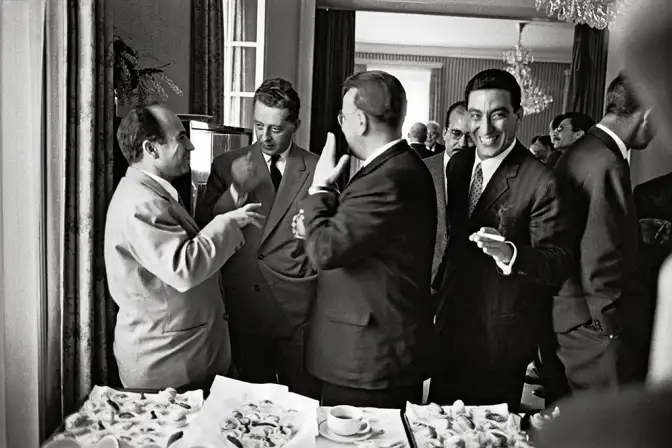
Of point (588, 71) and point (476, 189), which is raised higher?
point (588, 71)

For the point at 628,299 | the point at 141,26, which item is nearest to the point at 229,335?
the point at 141,26

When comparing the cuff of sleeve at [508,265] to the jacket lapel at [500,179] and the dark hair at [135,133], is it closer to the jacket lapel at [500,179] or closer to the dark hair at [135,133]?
the jacket lapel at [500,179]

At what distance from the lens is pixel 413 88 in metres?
2.46

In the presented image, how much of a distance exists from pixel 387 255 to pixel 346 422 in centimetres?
66

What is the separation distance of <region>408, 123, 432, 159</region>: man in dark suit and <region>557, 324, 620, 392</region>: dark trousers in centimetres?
89

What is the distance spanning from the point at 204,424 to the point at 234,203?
889mm

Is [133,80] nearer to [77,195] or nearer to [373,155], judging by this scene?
[77,195]

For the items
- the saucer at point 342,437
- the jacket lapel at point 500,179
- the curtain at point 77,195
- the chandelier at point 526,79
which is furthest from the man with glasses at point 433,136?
the curtain at point 77,195

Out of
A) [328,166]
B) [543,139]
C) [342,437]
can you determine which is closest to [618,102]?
[543,139]

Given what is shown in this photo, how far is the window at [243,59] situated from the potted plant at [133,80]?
0.24 meters

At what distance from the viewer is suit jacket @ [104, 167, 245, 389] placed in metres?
2.30

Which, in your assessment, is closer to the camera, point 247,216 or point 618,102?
point 618,102

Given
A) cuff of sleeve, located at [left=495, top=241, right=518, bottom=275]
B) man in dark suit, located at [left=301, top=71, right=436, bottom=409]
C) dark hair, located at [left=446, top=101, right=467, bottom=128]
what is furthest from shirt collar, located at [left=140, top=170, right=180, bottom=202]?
cuff of sleeve, located at [left=495, top=241, right=518, bottom=275]

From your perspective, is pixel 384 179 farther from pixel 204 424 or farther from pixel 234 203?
pixel 204 424
